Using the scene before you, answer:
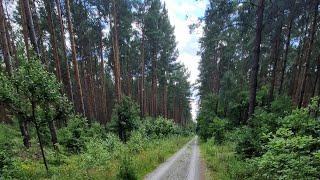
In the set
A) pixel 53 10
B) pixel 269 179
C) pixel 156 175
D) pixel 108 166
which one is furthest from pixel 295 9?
pixel 53 10

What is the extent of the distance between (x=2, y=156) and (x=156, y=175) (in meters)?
5.66

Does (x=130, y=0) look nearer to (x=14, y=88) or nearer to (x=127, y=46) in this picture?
(x=127, y=46)

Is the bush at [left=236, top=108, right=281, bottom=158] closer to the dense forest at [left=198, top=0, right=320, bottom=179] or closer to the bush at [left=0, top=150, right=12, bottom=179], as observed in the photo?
the dense forest at [left=198, top=0, right=320, bottom=179]

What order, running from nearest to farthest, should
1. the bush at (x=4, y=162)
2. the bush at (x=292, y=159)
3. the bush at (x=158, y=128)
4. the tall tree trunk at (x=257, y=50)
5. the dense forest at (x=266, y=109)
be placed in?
the bush at (x=292, y=159), the dense forest at (x=266, y=109), the bush at (x=4, y=162), the tall tree trunk at (x=257, y=50), the bush at (x=158, y=128)

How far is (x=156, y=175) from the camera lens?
10336mm

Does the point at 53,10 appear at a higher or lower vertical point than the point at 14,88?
higher

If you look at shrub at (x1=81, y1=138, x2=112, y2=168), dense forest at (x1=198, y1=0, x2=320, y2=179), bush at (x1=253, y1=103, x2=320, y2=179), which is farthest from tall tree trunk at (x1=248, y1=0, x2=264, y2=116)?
shrub at (x1=81, y1=138, x2=112, y2=168)

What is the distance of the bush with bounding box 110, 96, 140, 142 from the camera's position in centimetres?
1862

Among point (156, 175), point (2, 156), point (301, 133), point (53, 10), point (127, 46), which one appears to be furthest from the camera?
point (127, 46)

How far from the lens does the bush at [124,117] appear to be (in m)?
18.6

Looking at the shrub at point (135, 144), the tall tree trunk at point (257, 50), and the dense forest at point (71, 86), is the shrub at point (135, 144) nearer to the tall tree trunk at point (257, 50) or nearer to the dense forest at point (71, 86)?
the dense forest at point (71, 86)

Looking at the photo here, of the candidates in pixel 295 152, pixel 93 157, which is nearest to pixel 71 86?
pixel 93 157

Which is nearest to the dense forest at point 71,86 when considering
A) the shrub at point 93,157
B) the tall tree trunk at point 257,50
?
the shrub at point 93,157

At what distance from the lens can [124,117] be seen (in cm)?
1888
